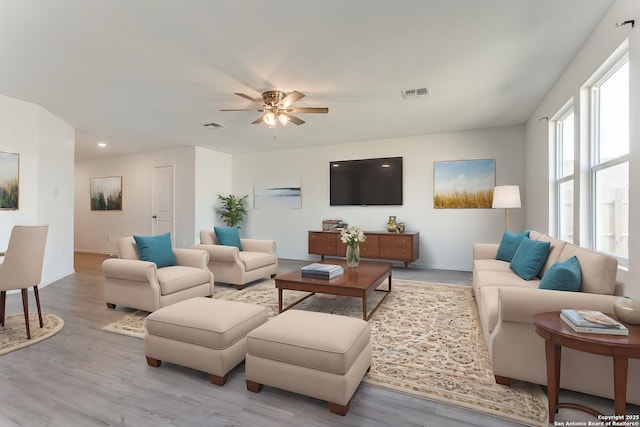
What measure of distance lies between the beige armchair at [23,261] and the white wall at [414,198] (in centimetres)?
467

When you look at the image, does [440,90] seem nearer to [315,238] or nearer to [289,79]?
[289,79]

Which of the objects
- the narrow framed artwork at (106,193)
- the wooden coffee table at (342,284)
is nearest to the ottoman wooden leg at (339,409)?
the wooden coffee table at (342,284)

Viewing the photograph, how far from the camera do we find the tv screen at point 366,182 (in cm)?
604

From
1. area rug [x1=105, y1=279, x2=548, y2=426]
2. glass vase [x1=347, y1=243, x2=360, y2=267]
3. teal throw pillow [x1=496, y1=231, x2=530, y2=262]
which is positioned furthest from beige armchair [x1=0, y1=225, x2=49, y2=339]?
teal throw pillow [x1=496, y1=231, x2=530, y2=262]

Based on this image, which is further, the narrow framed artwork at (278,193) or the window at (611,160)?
the narrow framed artwork at (278,193)

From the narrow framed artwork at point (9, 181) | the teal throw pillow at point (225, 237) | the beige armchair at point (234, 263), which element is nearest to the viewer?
the narrow framed artwork at point (9, 181)

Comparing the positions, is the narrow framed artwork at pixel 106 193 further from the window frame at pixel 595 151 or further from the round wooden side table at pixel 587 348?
the window frame at pixel 595 151

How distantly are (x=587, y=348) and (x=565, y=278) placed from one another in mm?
757

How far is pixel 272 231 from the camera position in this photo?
7.29 metres

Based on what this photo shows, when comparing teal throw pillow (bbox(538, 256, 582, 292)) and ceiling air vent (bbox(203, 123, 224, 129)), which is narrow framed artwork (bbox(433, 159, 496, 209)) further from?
ceiling air vent (bbox(203, 123, 224, 129))

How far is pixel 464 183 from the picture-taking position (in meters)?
5.54

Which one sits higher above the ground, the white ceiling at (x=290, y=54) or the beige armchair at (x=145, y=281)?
the white ceiling at (x=290, y=54)

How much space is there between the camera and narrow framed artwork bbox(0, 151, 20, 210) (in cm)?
392

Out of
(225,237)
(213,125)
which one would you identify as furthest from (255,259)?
(213,125)
